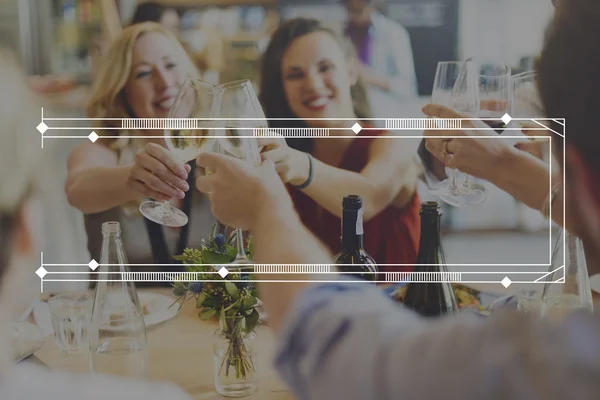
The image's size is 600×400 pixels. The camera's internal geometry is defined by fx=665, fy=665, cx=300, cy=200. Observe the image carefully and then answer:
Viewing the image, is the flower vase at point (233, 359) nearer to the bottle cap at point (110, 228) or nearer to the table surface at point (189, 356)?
the table surface at point (189, 356)

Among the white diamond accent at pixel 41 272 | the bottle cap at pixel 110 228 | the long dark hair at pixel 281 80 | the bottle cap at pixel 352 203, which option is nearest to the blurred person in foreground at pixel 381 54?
the long dark hair at pixel 281 80

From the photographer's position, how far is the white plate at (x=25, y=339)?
1074 millimetres

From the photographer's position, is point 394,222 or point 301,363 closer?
point 301,363

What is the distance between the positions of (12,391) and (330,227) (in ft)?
2.15

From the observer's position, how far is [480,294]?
3.80 ft

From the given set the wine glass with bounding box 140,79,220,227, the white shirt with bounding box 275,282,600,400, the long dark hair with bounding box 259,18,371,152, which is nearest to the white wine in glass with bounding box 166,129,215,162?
the wine glass with bounding box 140,79,220,227

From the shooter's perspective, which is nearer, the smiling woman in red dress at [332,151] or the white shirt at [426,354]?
the white shirt at [426,354]

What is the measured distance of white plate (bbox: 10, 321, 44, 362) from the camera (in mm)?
1074

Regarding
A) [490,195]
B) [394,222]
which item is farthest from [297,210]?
[490,195]

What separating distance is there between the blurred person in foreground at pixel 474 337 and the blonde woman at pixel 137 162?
1.23ft

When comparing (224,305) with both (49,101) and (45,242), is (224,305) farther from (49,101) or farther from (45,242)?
(49,101)

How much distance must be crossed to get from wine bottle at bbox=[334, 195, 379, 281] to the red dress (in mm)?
15

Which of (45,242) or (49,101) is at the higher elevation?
(49,101)

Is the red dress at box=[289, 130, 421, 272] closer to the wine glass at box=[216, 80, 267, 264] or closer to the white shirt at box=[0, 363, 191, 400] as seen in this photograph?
the wine glass at box=[216, 80, 267, 264]
